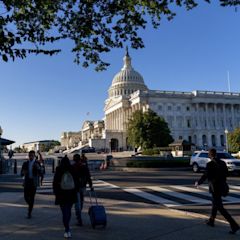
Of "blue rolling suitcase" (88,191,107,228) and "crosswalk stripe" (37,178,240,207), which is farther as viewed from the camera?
"crosswalk stripe" (37,178,240,207)

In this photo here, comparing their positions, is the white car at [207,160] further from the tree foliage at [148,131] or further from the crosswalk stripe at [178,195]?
the tree foliage at [148,131]

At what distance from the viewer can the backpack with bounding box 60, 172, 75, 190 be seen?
8695 mm

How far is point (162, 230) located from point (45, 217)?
3710 millimetres

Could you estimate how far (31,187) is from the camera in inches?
436

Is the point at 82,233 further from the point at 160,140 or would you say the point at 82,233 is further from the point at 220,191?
the point at 160,140

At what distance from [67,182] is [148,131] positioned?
6720cm

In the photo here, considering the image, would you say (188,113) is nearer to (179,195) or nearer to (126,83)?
(126,83)

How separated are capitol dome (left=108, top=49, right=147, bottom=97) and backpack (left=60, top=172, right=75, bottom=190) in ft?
496

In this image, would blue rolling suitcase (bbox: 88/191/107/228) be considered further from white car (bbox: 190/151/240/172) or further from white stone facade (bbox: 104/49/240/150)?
white stone facade (bbox: 104/49/240/150)

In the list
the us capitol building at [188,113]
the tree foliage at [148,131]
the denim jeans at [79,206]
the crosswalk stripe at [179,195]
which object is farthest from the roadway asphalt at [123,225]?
the us capitol building at [188,113]

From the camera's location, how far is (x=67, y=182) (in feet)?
28.6

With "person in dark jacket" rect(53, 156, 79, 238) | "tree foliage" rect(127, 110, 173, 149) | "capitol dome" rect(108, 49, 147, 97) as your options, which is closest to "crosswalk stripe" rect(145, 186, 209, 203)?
"person in dark jacket" rect(53, 156, 79, 238)

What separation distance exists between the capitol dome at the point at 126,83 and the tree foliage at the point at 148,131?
83.1 metres

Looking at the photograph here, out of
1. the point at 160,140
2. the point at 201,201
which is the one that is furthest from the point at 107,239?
the point at 160,140
